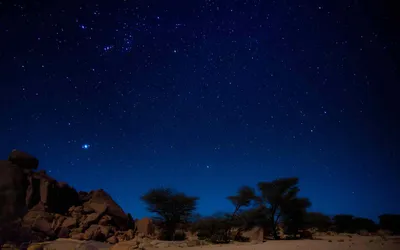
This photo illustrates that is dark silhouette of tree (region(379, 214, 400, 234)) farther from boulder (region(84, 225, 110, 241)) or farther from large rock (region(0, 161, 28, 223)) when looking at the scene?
large rock (region(0, 161, 28, 223))

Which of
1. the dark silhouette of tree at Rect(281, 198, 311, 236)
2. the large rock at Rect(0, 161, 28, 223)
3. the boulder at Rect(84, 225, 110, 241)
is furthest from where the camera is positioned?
the dark silhouette of tree at Rect(281, 198, 311, 236)

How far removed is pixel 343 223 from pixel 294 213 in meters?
17.7

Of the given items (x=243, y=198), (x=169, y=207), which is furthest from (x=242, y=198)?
(x=169, y=207)

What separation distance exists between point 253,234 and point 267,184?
5.68 metres

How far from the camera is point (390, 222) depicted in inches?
1532

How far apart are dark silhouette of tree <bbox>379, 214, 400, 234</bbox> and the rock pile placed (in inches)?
1480

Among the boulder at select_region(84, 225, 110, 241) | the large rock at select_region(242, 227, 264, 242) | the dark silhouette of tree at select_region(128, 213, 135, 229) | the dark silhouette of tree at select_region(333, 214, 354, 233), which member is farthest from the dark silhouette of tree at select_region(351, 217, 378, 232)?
the boulder at select_region(84, 225, 110, 241)

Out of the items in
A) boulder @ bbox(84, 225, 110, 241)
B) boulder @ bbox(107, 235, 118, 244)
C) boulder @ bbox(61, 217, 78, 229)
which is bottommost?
boulder @ bbox(107, 235, 118, 244)

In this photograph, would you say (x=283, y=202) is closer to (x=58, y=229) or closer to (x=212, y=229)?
(x=212, y=229)

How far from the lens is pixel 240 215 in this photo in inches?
1212

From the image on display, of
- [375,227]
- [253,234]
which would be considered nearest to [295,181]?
[253,234]

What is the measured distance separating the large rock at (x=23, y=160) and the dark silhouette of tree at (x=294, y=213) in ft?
99.1

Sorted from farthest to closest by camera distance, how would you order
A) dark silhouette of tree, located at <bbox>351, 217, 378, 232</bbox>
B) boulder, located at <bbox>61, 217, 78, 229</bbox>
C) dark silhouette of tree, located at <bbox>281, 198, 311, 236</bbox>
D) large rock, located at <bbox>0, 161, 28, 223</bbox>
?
dark silhouette of tree, located at <bbox>351, 217, 378, 232</bbox>
dark silhouette of tree, located at <bbox>281, 198, 311, 236</bbox>
boulder, located at <bbox>61, 217, 78, 229</bbox>
large rock, located at <bbox>0, 161, 28, 223</bbox>

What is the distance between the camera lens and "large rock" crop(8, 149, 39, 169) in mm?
29125
